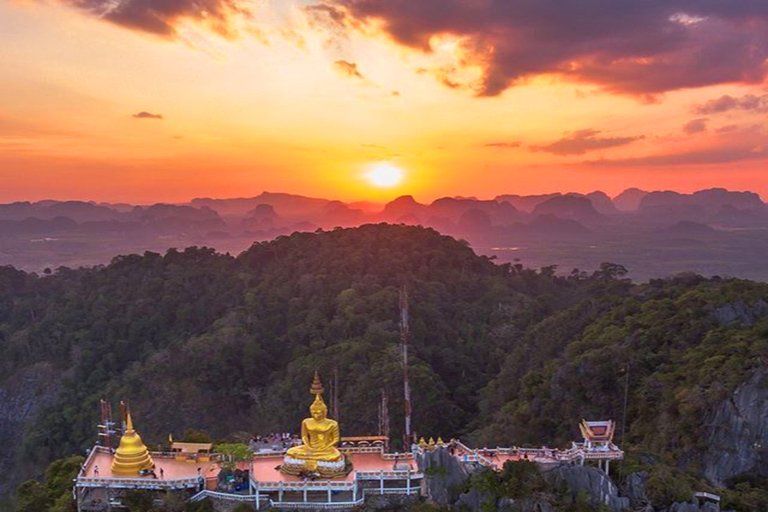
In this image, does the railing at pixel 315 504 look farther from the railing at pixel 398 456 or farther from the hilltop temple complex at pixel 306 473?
the railing at pixel 398 456

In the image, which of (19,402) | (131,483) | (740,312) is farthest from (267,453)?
(19,402)

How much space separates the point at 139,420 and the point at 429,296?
2297cm

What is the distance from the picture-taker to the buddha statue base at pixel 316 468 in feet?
65.5

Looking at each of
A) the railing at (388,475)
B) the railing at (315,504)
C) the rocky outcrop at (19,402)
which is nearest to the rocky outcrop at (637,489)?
the railing at (388,475)

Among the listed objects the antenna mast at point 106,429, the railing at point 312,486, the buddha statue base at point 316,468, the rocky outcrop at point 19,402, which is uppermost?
the antenna mast at point 106,429

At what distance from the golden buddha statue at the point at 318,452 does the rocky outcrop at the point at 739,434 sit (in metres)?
14.2

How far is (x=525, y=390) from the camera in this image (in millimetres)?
34500

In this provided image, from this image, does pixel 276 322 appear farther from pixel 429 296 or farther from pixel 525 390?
pixel 525 390

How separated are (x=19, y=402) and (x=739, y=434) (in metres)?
49.0

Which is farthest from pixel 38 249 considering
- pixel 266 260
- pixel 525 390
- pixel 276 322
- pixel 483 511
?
pixel 483 511

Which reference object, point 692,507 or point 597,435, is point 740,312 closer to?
point 597,435

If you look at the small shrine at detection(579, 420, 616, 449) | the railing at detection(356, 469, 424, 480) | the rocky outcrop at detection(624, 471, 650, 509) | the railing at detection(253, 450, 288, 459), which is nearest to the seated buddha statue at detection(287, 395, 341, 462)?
the railing at detection(356, 469, 424, 480)

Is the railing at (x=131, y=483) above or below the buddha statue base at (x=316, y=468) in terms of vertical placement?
below

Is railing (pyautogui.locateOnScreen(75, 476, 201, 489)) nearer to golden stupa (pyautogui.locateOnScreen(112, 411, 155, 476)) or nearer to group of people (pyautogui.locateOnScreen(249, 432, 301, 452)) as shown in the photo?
golden stupa (pyautogui.locateOnScreen(112, 411, 155, 476))
